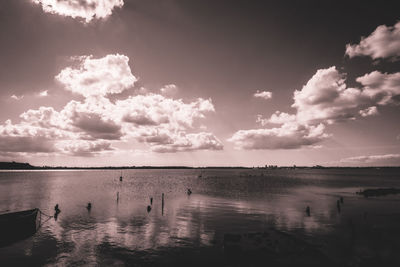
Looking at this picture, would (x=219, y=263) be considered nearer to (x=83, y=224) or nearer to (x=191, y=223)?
(x=191, y=223)

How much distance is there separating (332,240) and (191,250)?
15.7m

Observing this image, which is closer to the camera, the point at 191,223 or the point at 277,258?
the point at 277,258

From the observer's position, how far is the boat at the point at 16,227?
26422 millimetres

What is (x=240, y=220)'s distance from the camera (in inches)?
1406

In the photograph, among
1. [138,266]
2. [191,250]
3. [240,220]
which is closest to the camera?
[138,266]

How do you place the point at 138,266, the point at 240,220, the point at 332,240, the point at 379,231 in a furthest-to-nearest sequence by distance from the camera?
the point at 240,220 → the point at 379,231 → the point at 332,240 → the point at 138,266

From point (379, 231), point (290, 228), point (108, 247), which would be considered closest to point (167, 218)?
point (108, 247)

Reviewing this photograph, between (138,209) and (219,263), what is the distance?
2869cm

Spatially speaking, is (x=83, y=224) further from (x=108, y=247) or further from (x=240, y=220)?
(x=240, y=220)

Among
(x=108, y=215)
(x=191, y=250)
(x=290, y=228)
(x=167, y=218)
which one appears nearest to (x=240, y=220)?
(x=290, y=228)

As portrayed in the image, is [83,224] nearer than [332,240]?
No

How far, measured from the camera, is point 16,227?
2788 centimetres

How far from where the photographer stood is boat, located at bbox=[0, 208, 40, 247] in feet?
86.7

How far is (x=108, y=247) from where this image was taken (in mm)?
24062
